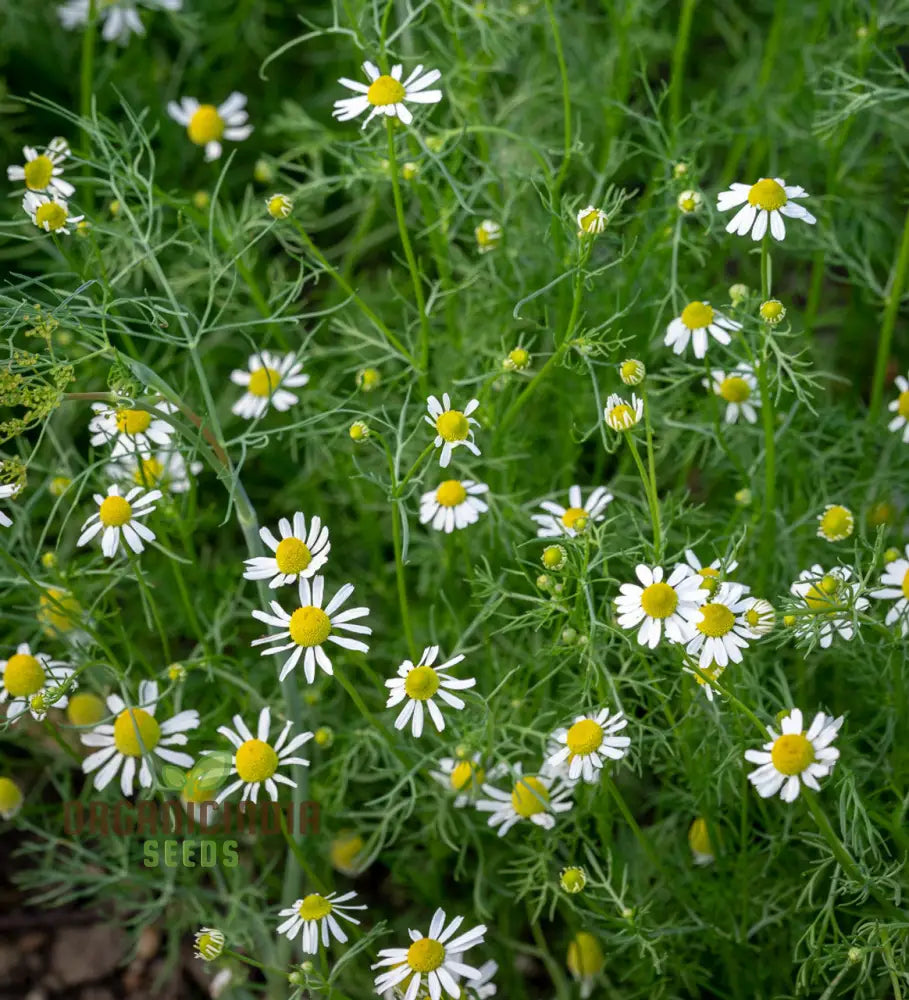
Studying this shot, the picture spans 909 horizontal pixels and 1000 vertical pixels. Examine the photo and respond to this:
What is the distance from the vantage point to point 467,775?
70.5 inches

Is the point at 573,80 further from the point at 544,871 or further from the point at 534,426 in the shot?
the point at 544,871

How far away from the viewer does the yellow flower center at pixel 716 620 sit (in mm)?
1561

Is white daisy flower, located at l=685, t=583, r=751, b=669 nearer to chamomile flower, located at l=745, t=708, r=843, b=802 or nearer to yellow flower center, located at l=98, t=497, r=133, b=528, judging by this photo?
chamomile flower, located at l=745, t=708, r=843, b=802

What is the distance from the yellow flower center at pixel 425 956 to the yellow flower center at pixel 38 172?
130cm

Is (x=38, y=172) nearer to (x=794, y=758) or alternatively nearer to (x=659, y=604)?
(x=659, y=604)

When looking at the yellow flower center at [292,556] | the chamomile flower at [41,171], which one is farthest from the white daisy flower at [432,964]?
the chamomile flower at [41,171]

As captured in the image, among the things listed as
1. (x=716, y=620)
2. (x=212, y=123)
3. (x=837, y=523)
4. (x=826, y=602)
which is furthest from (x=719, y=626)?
(x=212, y=123)

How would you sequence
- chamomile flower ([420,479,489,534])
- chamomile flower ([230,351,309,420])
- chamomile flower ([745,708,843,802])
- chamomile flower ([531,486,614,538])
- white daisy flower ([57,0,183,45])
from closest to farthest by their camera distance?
chamomile flower ([745,708,843,802]) → chamomile flower ([531,486,614,538]) → chamomile flower ([420,479,489,534]) → chamomile flower ([230,351,309,420]) → white daisy flower ([57,0,183,45])

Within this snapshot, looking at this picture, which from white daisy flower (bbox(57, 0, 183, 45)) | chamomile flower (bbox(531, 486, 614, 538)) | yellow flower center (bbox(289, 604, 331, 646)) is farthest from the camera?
white daisy flower (bbox(57, 0, 183, 45))

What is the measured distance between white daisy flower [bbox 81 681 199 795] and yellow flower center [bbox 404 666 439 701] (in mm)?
389

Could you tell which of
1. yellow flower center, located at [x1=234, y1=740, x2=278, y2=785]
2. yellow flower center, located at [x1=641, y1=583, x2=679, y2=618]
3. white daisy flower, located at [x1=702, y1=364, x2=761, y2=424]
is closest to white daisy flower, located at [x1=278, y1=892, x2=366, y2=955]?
yellow flower center, located at [x1=234, y1=740, x2=278, y2=785]

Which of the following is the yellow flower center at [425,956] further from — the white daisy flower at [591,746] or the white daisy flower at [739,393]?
the white daisy flower at [739,393]

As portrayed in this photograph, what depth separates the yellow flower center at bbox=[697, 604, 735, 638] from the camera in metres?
1.56

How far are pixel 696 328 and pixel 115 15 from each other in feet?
5.66
